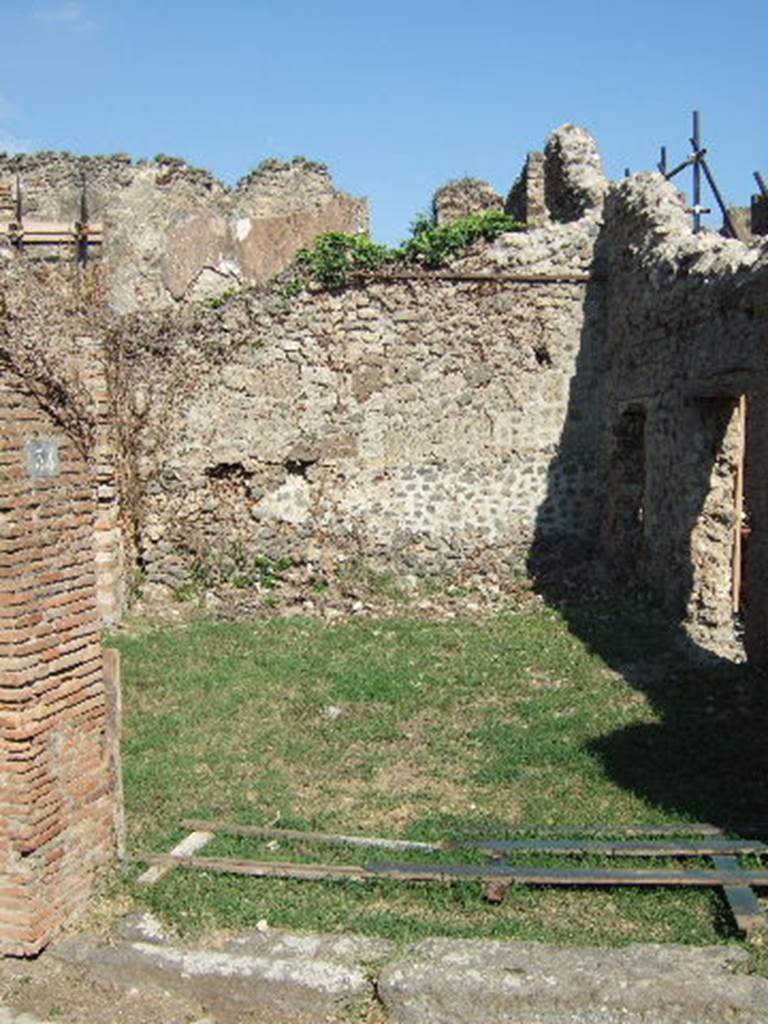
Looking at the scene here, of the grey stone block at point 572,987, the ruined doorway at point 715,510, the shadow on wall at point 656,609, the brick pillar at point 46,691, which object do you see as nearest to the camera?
the grey stone block at point 572,987

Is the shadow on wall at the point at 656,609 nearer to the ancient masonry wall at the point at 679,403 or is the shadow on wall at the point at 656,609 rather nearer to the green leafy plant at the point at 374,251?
the ancient masonry wall at the point at 679,403

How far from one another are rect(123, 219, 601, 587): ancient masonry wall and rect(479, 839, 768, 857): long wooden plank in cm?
699

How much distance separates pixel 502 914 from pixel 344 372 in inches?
326

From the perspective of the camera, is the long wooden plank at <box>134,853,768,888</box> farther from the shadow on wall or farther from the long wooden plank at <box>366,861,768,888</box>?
the shadow on wall

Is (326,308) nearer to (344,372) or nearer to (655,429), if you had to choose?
(344,372)

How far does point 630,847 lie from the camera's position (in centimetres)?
532

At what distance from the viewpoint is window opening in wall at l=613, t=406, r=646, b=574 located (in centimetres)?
1155

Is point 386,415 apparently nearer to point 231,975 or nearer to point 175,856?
point 175,856

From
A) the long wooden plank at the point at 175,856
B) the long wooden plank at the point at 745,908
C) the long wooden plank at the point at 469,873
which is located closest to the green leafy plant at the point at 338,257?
the long wooden plank at the point at 175,856

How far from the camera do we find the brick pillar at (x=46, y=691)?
4.78 m

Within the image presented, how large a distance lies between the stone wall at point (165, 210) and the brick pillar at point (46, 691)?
48.0 ft

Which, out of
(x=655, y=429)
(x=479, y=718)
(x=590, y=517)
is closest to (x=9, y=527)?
(x=479, y=718)

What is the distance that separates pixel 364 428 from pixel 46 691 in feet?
25.5

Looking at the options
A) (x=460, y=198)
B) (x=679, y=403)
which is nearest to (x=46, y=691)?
(x=679, y=403)
